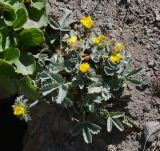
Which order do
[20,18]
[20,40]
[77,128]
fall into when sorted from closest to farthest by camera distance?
[77,128] → [20,18] → [20,40]

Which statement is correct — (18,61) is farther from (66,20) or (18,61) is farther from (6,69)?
(66,20)

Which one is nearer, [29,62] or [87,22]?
[87,22]

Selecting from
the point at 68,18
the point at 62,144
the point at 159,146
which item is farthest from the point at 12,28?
the point at 159,146

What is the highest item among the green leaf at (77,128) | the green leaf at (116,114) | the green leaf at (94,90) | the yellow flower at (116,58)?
the yellow flower at (116,58)

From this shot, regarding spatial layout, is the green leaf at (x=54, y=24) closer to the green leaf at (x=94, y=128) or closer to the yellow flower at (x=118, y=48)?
the yellow flower at (x=118, y=48)

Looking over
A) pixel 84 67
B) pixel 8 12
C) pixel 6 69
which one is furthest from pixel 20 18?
pixel 84 67

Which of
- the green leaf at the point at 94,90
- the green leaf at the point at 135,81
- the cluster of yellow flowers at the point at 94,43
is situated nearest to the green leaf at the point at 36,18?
the cluster of yellow flowers at the point at 94,43
